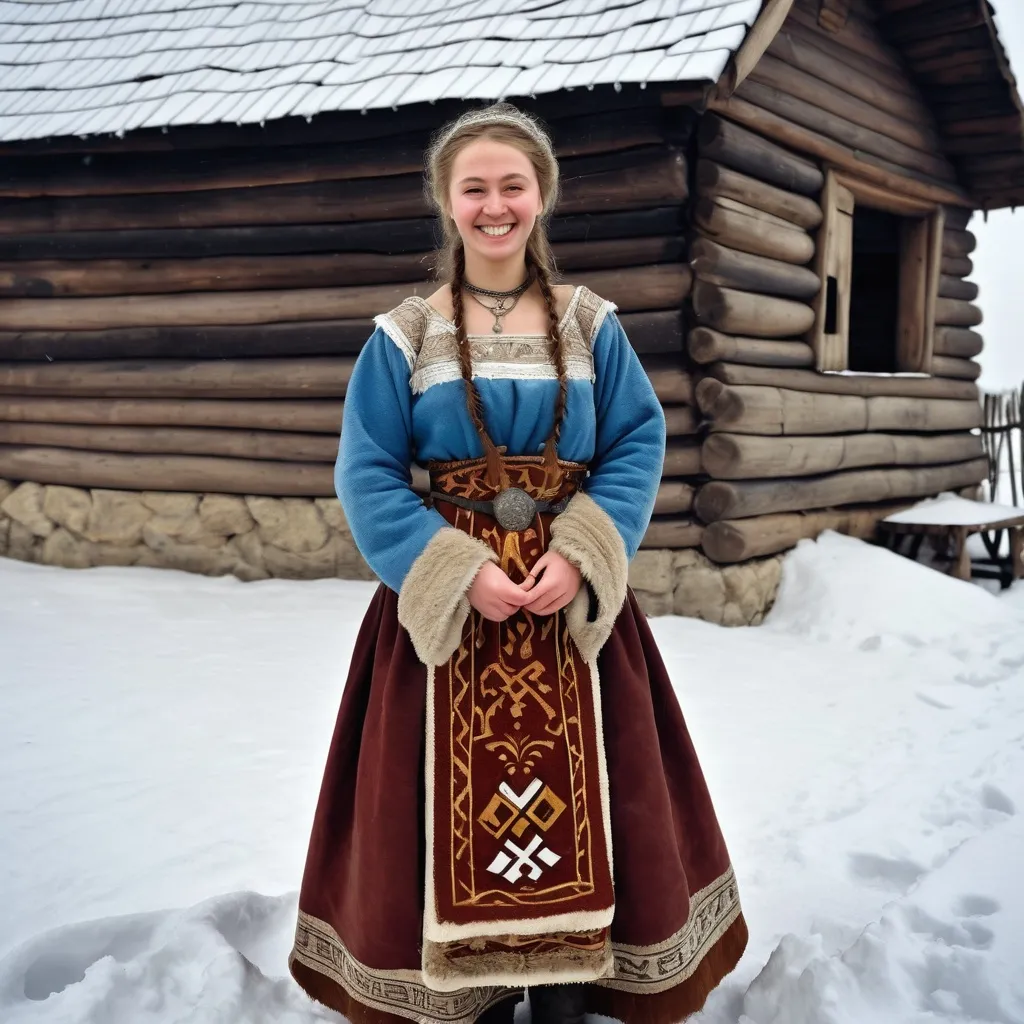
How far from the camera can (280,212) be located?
5129 millimetres

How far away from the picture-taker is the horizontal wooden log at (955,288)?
6.77 m

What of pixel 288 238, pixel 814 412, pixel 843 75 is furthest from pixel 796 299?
pixel 288 238

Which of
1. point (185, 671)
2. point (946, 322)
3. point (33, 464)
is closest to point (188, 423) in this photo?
point (33, 464)

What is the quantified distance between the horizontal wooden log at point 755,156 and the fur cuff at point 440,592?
356cm

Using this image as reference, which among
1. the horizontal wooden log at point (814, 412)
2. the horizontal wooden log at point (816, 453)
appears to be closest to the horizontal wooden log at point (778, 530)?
the horizontal wooden log at point (816, 453)

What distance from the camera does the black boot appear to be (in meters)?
1.69

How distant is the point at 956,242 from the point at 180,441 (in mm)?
5697

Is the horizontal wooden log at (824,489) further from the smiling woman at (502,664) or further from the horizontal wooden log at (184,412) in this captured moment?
the smiling woman at (502,664)

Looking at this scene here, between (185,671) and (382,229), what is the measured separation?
2518 mm

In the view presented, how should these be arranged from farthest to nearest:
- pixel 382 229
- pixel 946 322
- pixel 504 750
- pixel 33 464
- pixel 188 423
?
pixel 946 322
pixel 33 464
pixel 188 423
pixel 382 229
pixel 504 750

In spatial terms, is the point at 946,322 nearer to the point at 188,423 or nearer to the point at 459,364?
the point at 188,423

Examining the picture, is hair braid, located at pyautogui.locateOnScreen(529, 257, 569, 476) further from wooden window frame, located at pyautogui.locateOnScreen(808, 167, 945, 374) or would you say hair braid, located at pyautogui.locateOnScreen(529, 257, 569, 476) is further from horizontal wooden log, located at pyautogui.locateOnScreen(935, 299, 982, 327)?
horizontal wooden log, located at pyautogui.locateOnScreen(935, 299, 982, 327)

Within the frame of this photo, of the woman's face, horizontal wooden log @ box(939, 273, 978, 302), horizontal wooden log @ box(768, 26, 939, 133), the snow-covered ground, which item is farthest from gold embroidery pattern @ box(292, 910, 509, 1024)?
horizontal wooden log @ box(939, 273, 978, 302)

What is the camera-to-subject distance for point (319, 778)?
2.98m
